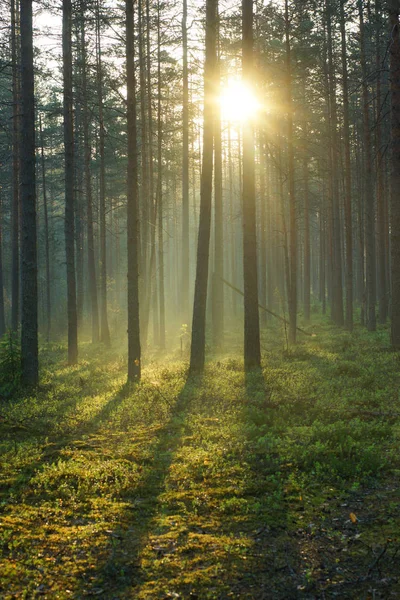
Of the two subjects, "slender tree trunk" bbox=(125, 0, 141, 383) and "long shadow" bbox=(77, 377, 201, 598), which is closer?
"long shadow" bbox=(77, 377, 201, 598)

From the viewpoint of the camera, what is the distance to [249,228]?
14438 millimetres

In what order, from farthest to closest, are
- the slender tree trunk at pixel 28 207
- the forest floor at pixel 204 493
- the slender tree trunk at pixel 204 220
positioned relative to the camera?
the slender tree trunk at pixel 204 220, the slender tree trunk at pixel 28 207, the forest floor at pixel 204 493

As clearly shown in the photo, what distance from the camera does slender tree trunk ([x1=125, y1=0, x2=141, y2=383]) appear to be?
1333 cm

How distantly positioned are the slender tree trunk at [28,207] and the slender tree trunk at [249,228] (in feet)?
18.3

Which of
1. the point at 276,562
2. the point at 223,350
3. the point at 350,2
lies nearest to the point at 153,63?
the point at 350,2

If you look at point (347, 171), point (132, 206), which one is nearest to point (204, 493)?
point (132, 206)

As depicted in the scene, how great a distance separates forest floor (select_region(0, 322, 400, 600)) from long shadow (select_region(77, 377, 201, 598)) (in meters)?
0.02

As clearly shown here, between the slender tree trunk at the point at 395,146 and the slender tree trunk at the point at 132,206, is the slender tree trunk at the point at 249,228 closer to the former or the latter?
the slender tree trunk at the point at 132,206

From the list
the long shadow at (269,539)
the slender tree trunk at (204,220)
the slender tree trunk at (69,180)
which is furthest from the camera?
the slender tree trunk at (69,180)

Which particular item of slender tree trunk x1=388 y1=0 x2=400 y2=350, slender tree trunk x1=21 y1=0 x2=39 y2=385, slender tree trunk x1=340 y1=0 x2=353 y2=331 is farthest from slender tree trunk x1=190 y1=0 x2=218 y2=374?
Answer: slender tree trunk x1=340 y1=0 x2=353 y2=331

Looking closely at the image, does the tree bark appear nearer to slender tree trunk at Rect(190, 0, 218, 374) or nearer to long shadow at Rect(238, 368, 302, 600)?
slender tree trunk at Rect(190, 0, 218, 374)

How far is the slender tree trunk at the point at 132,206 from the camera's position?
1333cm

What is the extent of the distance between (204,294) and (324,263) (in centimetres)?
3069

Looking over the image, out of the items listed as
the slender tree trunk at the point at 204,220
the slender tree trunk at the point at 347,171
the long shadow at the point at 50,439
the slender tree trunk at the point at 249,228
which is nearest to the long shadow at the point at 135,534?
the long shadow at the point at 50,439
